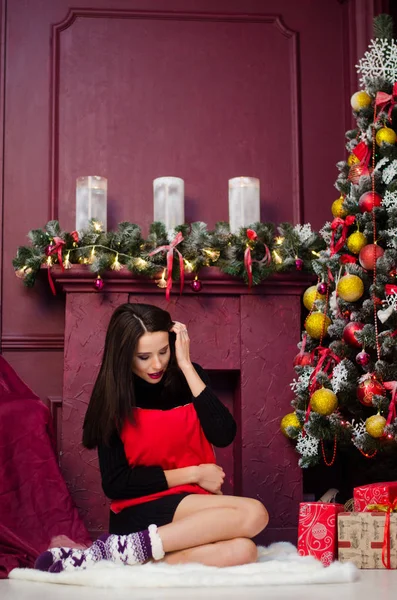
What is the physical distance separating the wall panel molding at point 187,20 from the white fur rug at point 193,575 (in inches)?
72.3

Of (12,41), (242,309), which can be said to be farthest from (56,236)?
(12,41)

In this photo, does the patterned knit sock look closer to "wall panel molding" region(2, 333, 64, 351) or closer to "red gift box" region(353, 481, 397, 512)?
"red gift box" region(353, 481, 397, 512)

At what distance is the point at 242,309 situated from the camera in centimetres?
367

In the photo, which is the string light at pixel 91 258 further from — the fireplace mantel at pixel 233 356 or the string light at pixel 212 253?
the string light at pixel 212 253

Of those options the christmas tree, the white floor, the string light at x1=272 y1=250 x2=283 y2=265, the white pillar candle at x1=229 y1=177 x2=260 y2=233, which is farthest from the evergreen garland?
the white floor

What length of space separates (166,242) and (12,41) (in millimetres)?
1292

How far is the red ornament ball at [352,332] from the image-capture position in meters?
3.18

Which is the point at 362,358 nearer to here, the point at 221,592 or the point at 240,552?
the point at 240,552

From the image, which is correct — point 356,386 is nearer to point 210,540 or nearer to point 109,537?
point 210,540

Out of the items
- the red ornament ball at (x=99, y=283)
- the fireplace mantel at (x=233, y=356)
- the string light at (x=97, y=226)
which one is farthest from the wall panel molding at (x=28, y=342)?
the string light at (x=97, y=226)

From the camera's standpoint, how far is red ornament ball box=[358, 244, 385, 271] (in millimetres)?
A: 3188

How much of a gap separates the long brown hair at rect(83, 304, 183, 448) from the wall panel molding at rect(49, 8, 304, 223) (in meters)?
1.24

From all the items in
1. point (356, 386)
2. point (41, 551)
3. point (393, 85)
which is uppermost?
point (393, 85)

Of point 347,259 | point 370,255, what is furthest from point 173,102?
point 370,255
